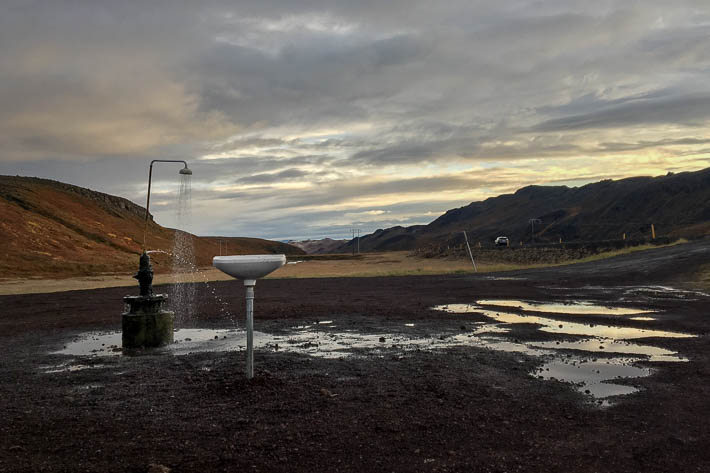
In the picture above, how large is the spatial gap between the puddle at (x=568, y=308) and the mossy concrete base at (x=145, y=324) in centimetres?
1165

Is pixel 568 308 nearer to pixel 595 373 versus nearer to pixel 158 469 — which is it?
pixel 595 373

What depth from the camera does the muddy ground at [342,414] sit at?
495cm

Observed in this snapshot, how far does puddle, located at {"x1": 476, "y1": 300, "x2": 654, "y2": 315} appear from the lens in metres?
16.3

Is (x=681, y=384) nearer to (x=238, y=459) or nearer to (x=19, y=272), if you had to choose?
(x=238, y=459)

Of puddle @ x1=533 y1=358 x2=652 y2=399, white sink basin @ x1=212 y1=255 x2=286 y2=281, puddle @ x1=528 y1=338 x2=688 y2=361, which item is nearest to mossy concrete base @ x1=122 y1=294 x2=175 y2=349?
white sink basin @ x1=212 y1=255 x2=286 y2=281

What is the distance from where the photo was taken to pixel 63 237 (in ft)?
210

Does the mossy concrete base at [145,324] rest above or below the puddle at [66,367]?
above

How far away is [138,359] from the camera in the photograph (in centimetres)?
987

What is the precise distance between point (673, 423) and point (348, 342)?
22.3ft


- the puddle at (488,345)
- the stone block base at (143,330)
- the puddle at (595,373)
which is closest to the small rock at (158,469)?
the puddle at (488,345)

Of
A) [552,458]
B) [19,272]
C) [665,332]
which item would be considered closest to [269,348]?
[552,458]

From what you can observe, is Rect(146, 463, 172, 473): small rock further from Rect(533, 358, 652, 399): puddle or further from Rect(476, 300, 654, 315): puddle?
Rect(476, 300, 654, 315): puddle

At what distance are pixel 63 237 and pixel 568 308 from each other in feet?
207

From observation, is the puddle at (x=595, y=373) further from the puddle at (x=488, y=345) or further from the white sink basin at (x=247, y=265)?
the white sink basin at (x=247, y=265)
